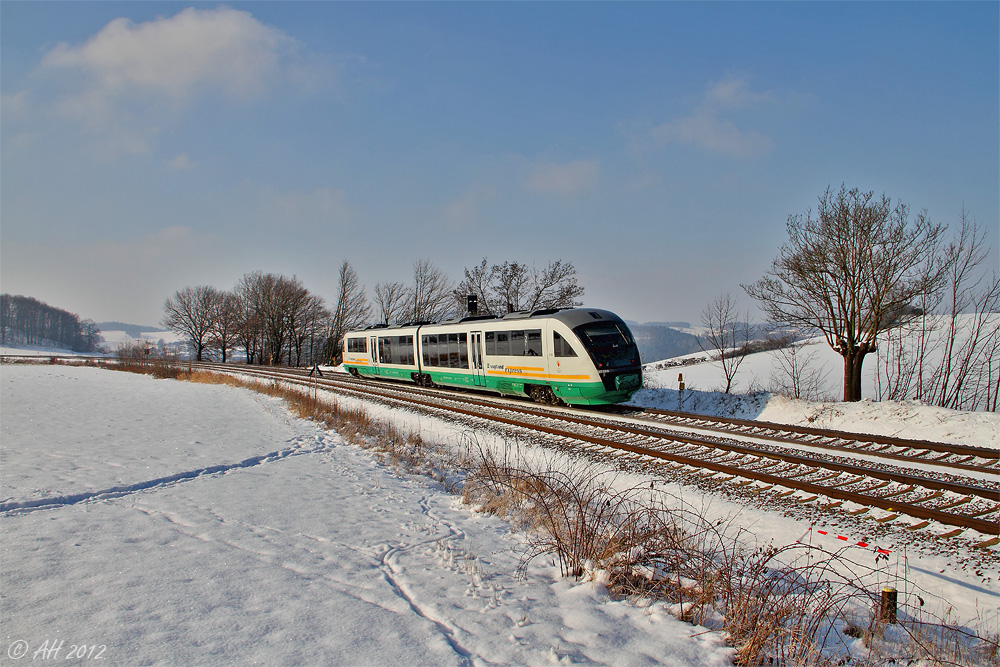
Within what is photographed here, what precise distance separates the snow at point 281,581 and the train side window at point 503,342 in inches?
390

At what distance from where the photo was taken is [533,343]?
15820mm

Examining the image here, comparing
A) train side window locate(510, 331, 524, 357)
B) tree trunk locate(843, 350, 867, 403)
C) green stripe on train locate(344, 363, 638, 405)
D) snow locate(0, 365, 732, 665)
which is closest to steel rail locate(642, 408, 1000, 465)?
green stripe on train locate(344, 363, 638, 405)

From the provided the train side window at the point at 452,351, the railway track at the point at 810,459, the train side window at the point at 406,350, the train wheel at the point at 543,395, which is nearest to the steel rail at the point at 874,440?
the railway track at the point at 810,459

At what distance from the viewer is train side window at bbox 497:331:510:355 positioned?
16.9m

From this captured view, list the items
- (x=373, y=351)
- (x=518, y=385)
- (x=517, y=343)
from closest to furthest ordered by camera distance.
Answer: (x=517, y=343), (x=518, y=385), (x=373, y=351)

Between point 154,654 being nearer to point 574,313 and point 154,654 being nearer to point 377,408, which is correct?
point 574,313

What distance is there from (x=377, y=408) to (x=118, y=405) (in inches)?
297

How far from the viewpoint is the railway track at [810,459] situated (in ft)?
21.4

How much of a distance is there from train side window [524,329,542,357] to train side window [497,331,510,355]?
36.6 inches

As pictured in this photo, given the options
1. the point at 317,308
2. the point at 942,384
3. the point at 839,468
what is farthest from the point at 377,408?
the point at 317,308

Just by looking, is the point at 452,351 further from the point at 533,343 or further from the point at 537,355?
the point at 537,355

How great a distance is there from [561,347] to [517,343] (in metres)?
2.07

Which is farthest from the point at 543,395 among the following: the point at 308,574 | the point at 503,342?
the point at 308,574

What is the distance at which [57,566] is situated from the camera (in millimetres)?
3748
